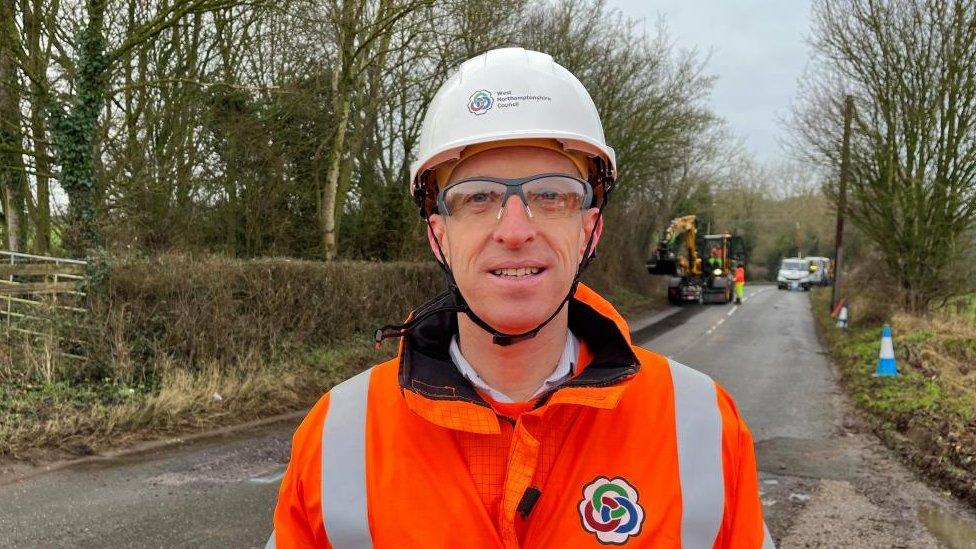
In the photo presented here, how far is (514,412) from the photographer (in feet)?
5.58

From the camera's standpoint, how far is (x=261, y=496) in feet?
19.1

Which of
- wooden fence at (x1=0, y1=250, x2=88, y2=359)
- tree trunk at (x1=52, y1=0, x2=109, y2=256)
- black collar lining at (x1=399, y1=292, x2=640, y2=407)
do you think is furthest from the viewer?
tree trunk at (x1=52, y1=0, x2=109, y2=256)

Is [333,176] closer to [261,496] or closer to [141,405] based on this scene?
[141,405]

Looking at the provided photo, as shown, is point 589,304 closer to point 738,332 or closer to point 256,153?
point 256,153

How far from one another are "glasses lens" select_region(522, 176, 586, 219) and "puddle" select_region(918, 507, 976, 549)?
4879mm

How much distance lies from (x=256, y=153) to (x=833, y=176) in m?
14.5

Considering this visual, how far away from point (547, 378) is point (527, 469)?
0.96 feet

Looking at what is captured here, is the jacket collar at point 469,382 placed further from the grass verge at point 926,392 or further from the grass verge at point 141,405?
the grass verge at point 141,405

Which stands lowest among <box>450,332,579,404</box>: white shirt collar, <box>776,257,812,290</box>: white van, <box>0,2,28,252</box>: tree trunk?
<box>776,257,812,290</box>: white van

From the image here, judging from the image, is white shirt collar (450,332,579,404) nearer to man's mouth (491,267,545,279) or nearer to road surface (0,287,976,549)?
man's mouth (491,267,545,279)

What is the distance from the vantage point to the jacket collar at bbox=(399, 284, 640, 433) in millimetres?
1579

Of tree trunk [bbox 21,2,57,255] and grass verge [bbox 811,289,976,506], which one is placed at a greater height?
tree trunk [bbox 21,2,57,255]

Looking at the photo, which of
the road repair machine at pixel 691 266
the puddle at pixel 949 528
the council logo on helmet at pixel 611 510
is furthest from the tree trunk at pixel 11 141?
the road repair machine at pixel 691 266

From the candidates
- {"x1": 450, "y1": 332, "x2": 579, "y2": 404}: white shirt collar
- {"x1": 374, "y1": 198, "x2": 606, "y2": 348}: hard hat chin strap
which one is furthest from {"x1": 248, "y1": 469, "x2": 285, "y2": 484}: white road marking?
{"x1": 450, "y1": 332, "x2": 579, "y2": 404}: white shirt collar
